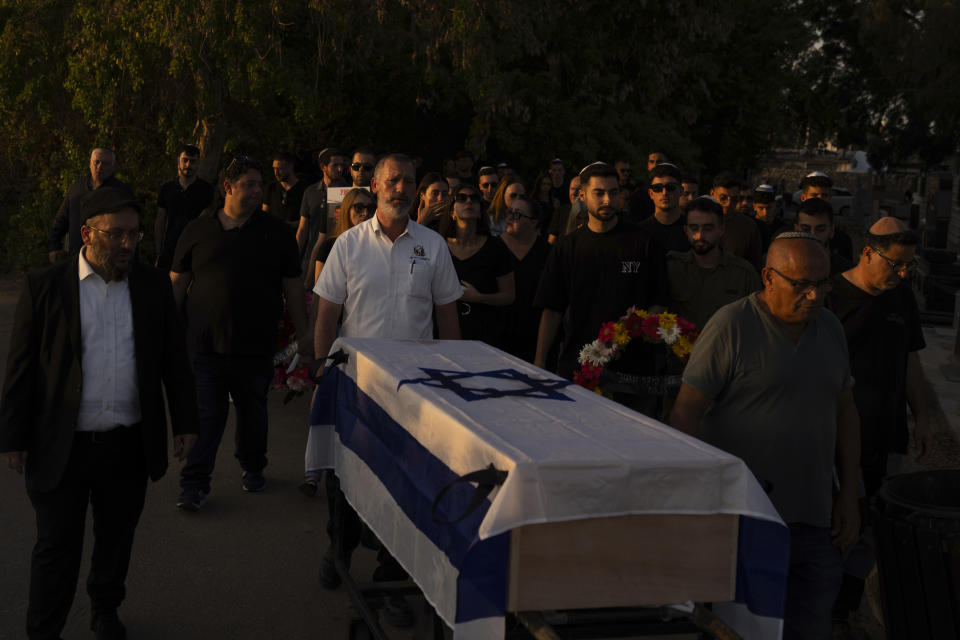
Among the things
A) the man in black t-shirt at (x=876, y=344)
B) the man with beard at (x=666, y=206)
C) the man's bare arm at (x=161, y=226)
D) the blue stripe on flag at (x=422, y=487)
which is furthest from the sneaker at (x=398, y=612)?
the man's bare arm at (x=161, y=226)

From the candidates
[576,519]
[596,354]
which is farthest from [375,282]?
[576,519]

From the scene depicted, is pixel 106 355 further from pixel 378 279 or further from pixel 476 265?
pixel 476 265

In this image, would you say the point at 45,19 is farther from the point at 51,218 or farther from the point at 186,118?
the point at 51,218

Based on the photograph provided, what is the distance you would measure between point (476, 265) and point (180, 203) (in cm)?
546

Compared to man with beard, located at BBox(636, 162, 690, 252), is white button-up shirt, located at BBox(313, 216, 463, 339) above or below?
below

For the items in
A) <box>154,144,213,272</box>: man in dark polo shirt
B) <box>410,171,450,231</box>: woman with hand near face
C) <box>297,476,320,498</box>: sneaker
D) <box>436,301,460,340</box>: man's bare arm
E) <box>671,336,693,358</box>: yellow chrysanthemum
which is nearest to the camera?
<box>436,301,460,340</box>: man's bare arm

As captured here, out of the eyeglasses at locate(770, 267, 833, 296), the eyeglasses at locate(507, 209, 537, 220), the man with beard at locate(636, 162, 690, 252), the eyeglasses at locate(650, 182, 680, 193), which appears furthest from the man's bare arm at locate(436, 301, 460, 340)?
the eyeglasses at locate(650, 182, 680, 193)

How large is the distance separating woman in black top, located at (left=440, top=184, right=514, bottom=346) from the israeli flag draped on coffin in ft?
13.6

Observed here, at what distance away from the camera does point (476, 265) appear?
8711 mm

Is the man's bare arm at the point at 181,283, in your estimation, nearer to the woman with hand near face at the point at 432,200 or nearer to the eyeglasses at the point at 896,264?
the woman with hand near face at the point at 432,200

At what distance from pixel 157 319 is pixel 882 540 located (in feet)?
11.1

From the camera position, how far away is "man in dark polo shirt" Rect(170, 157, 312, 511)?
26.0ft

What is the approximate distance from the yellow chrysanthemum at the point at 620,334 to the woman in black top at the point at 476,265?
1490 millimetres

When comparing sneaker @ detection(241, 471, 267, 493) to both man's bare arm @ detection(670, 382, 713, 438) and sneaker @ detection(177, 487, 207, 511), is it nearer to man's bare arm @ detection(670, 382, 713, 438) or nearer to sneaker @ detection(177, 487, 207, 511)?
sneaker @ detection(177, 487, 207, 511)
